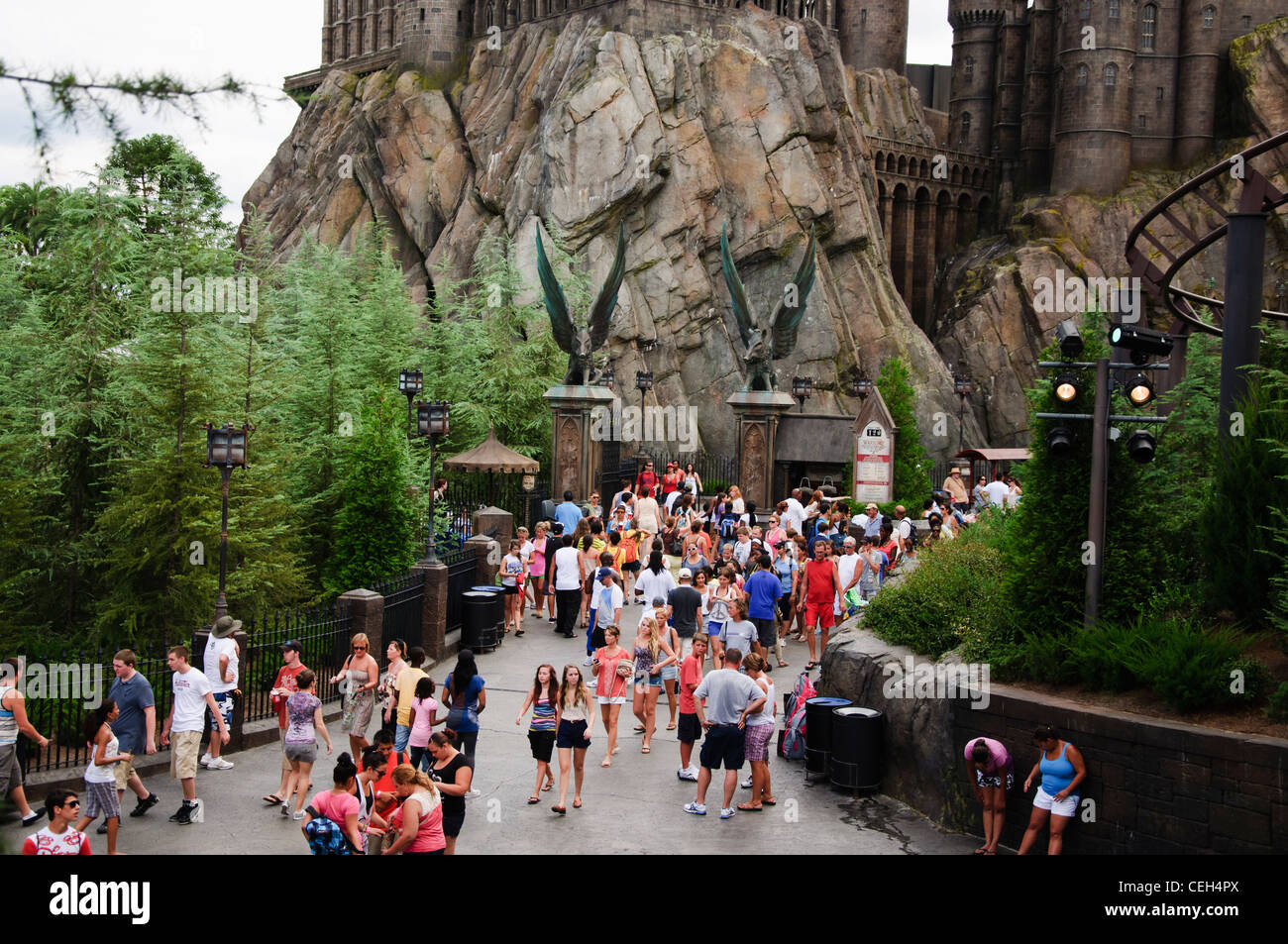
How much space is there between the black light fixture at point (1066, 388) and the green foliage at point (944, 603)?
7.12ft

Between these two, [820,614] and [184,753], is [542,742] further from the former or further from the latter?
[820,614]

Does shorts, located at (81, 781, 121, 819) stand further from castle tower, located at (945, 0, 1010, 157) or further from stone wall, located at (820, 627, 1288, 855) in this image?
castle tower, located at (945, 0, 1010, 157)

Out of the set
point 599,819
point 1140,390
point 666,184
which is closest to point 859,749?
point 599,819

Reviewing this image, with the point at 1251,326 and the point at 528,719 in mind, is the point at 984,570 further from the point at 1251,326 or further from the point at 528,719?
the point at 528,719

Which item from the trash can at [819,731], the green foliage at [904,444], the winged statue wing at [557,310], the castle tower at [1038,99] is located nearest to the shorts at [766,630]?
the trash can at [819,731]

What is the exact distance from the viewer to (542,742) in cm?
1181

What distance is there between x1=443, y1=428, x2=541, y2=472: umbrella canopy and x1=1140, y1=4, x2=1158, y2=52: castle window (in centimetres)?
4692

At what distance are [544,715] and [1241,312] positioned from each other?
26.0 ft

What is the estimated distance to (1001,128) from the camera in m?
66.4

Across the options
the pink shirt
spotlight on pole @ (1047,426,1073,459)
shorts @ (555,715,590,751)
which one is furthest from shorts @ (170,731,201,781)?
spotlight on pole @ (1047,426,1073,459)

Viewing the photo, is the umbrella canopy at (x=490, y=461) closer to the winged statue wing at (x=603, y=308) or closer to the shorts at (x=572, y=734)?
the winged statue wing at (x=603, y=308)

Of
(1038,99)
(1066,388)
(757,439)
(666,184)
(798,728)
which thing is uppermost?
(1038,99)

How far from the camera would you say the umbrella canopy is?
88.4 ft

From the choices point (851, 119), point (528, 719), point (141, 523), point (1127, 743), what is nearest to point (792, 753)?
point (528, 719)
